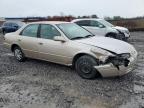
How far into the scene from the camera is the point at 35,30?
8578mm

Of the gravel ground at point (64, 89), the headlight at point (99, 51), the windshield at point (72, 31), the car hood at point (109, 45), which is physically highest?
the windshield at point (72, 31)

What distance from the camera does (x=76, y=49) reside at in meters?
7.10

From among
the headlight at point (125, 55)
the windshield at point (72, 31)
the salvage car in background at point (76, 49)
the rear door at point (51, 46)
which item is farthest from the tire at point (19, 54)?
the headlight at point (125, 55)

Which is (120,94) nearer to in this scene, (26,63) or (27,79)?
(27,79)

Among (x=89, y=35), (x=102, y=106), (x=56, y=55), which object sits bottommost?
(x=102, y=106)

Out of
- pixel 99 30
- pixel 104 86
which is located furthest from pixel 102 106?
pixel 99 30

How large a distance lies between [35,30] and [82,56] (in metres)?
2.32

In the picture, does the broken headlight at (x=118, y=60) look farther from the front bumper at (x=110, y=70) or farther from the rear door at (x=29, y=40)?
the rear door at (x=29, y=40)

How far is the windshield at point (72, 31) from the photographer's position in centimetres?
767

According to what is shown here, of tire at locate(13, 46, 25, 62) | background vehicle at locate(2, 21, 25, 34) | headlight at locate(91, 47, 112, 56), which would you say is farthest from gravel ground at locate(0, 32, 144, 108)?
background vehicle at locate(2, 21, 25, 34)

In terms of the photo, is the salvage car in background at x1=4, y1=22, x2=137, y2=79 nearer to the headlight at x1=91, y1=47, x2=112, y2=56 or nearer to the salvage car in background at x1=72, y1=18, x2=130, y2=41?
the headlight at x1=91, y1=47, x2=112, y2=56

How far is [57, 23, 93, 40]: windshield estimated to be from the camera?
7.67 m

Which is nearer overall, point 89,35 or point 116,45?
point 116,45

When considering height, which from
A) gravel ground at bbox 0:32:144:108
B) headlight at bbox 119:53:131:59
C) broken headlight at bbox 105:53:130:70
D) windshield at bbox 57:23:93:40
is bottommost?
gravel ground at bbox 0:32:144:108
